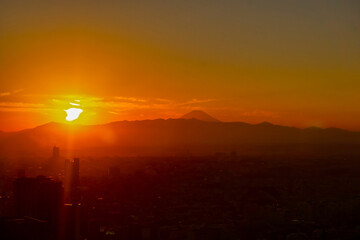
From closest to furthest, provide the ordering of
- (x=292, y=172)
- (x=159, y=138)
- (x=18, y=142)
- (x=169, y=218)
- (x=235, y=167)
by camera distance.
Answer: (x=169, y=218), (x=292, y=172), (x=235, y=167), (x=18, y=142), (x=159, y=138)

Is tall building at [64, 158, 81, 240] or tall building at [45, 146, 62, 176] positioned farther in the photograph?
tall building at [45, 146, 62, 176]

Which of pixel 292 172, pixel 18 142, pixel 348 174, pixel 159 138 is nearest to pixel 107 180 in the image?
pixel 292 172

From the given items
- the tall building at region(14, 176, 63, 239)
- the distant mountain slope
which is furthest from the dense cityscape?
the distant mountain slope

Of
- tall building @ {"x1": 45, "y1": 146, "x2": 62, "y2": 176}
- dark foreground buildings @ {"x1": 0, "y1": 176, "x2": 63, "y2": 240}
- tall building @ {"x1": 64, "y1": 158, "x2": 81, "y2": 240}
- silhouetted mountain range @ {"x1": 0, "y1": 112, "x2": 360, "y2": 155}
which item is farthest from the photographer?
silhouetted mountain range @ {"x1": 0, "y1": 112, "x2": 360, "y2": 155}

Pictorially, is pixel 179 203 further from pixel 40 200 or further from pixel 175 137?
pixel 175 137

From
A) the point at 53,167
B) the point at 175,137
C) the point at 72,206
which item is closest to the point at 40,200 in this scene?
the point at 72,206

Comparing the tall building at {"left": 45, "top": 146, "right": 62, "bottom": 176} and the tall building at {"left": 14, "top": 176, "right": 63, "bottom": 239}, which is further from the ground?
the tall building at {"left": 45, "top": 146, "right": 62, "bottom": 176}

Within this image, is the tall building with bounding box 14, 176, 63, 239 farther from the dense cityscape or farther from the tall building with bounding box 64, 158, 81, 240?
the tall building with bounding box 64, 158, 81, 240

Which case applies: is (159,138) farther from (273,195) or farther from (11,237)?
(11,237)
